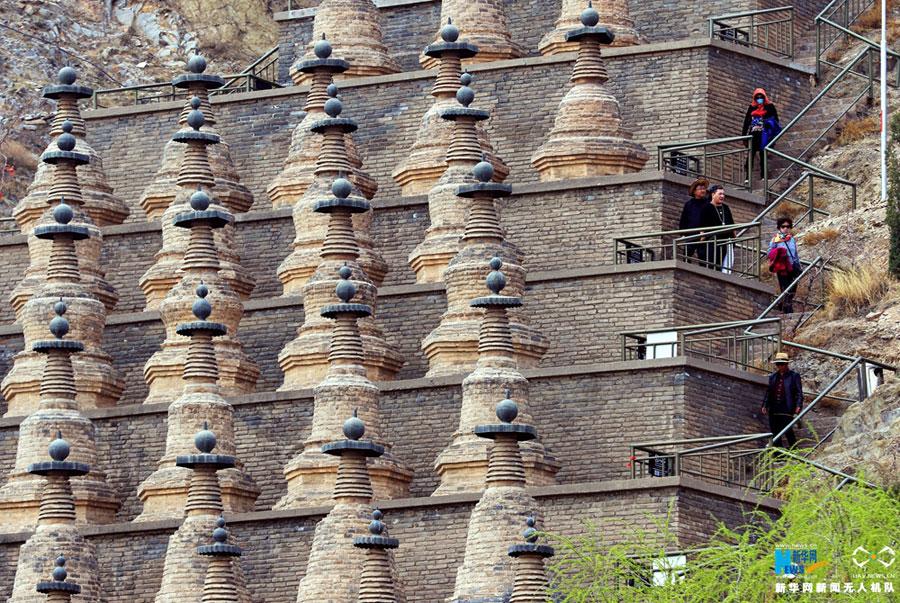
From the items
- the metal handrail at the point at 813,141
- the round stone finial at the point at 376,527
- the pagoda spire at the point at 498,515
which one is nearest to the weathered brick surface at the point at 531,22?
the metal handrail at the point at 813,141

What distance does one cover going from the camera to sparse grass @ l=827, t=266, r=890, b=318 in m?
62.3

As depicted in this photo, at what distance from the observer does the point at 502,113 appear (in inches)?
2665

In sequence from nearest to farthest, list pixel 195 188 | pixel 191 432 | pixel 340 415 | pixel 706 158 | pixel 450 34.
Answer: pixel 340 415 < pixel 191 432 < pixel 706 158 < pixel 450 34 < pixel 195 188

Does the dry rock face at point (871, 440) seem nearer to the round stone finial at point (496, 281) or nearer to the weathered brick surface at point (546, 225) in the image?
the round stone finial at point (496, 281)

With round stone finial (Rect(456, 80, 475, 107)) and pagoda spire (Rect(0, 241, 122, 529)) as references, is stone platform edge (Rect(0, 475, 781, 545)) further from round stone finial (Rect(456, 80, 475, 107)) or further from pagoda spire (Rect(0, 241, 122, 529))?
round stone finial (Rect(456, 80, 475, 107))

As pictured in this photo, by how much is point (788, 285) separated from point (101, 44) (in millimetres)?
24825

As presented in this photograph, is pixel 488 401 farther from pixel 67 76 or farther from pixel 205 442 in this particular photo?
pixel 67 76

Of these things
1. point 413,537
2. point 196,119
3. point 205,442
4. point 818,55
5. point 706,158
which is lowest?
point 413,537

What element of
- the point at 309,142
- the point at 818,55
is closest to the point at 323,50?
the point at 309,142

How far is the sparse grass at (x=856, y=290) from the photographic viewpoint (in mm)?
62281

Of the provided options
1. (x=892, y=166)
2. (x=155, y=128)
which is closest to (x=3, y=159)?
(x=155, y=128)

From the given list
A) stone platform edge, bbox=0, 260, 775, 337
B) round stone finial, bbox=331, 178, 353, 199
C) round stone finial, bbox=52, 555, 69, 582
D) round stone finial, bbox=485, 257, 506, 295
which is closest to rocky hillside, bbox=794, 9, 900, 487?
stone platform edge, bbox=0, 260, 775, 337

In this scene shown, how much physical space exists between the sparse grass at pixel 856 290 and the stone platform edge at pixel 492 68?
5.56 metres

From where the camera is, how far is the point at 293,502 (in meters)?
62.1
